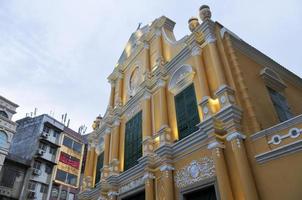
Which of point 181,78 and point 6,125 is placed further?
point 6,125

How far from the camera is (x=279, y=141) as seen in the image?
23.6ft

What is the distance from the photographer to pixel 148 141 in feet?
39.3

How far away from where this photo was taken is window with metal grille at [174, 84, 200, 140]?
10.4m

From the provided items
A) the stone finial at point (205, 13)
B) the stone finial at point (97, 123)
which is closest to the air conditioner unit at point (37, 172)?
the stone finial at point (97, 123)

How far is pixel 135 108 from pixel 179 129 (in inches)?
177

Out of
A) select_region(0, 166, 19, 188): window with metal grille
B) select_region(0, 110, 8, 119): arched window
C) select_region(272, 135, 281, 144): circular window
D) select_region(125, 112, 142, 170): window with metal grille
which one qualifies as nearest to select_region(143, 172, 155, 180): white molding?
select_region(125, 112, 142, 170): window with metal grille

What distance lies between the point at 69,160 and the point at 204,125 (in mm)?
25952

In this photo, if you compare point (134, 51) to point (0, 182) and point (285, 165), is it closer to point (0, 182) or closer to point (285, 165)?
point (285, 165)

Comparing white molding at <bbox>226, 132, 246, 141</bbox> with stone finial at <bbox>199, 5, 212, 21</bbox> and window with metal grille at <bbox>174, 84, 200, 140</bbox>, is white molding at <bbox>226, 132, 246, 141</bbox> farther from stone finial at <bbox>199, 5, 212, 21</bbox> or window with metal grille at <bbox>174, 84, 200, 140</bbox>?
stone finial at <bbox>199, 5, 212, 21</bbox>

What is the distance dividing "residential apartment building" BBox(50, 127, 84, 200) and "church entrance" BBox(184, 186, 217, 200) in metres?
22.7

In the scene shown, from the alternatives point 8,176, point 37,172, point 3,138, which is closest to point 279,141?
point 3,138

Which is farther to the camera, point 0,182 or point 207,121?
point 0,182

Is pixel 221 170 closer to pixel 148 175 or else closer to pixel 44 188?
pixel 148 175

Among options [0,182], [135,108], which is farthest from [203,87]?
[0,182]
